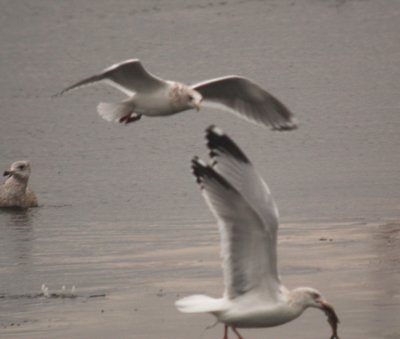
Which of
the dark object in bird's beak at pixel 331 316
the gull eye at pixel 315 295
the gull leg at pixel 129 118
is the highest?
the gull leg at pixel 129 118

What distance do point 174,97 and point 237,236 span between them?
3.30 m

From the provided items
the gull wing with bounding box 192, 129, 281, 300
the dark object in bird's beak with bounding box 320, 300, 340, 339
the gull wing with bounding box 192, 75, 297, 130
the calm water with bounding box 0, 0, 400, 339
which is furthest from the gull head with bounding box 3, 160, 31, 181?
the gull wing with bounding box 192, 129, 281, 300

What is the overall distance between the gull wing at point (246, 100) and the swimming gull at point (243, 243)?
12.8ft

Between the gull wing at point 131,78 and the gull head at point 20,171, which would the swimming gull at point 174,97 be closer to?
the gull wing at point 131,78

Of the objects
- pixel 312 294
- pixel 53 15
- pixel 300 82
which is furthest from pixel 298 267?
pixel 53 15

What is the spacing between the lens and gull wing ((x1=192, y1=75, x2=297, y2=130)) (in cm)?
1210

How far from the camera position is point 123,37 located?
110 feet

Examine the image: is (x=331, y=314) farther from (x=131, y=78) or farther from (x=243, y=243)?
(x=131, y=78)

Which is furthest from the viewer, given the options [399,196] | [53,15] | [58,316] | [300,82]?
[53,15]

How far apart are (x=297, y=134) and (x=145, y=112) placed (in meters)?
9.71

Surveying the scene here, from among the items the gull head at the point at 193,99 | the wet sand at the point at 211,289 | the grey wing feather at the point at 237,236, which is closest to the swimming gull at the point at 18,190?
the wet sand at the point at 211,289

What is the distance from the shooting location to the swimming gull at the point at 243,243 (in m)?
7.95

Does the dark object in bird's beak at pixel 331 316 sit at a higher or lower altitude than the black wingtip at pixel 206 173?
lower

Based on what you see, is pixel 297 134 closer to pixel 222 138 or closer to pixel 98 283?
pixel 98 283
